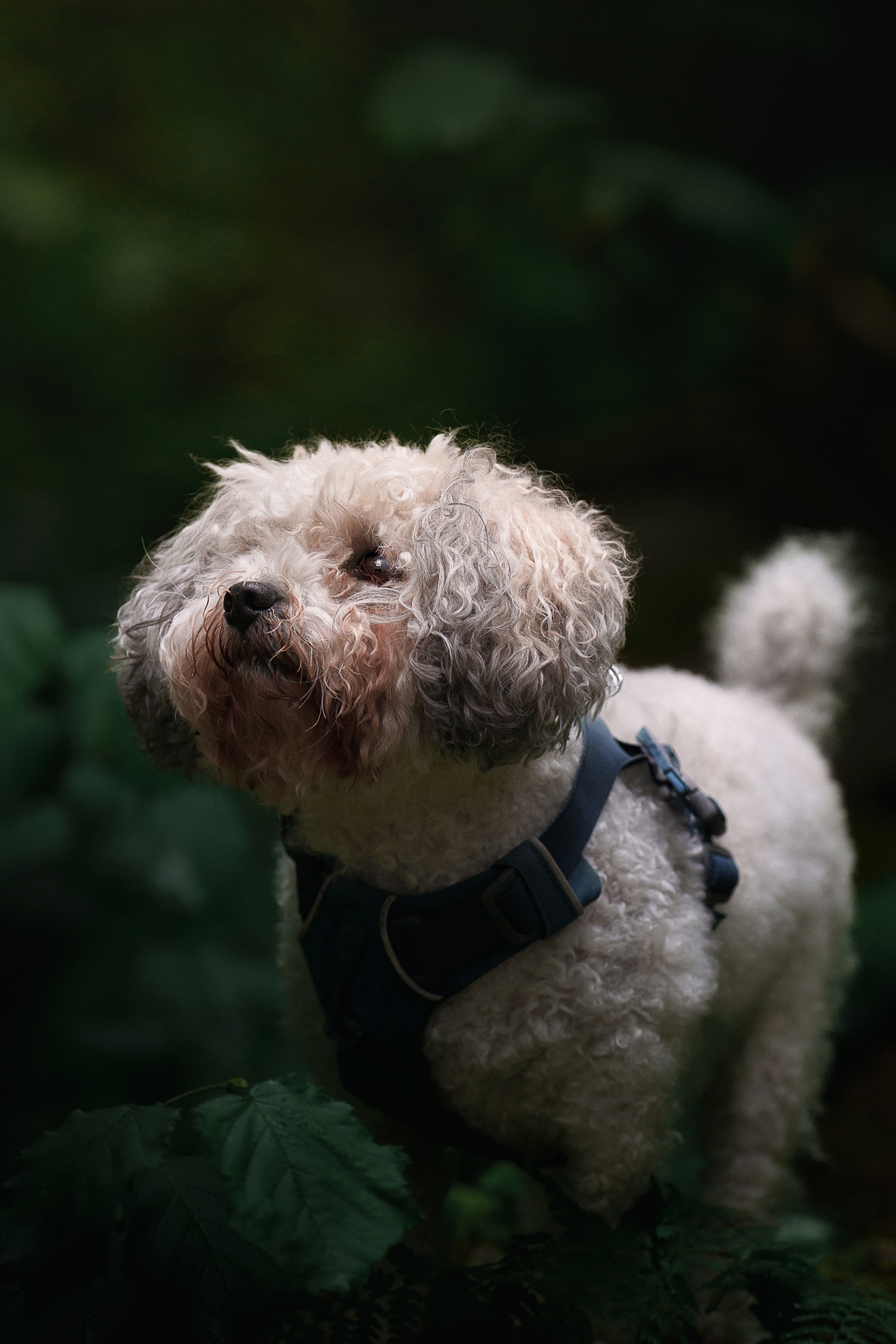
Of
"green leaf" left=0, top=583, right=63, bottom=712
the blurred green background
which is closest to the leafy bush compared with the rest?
"green leaf" left=0, top=583, right=63, bottom=712

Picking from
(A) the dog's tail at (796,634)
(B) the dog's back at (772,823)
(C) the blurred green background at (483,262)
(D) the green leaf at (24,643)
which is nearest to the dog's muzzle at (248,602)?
(B) the dog's back at (772,823)

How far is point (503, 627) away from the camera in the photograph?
54.8 inches

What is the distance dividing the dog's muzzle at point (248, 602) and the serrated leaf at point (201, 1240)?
0.71 meters

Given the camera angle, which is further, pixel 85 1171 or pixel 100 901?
pixel 100 901

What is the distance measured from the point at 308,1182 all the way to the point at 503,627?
0.71 m

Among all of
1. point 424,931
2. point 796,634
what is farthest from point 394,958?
point 796,634

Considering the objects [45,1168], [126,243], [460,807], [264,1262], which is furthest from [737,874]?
[126,243]

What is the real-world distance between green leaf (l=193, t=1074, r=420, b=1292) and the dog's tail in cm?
158

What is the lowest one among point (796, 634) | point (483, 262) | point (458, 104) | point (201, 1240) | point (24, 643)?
point (201, 1240)

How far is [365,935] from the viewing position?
5.26 feet

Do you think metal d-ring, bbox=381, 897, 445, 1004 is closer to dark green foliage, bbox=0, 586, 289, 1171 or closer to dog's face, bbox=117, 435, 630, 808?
dog's face, bbox=117, 435, 630, 808

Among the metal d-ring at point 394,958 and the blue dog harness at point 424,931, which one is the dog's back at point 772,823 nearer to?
the blue dog harness at point 424,931

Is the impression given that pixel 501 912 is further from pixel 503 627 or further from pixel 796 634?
pixel 796 634

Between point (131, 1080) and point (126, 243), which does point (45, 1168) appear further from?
point (126, 243)
